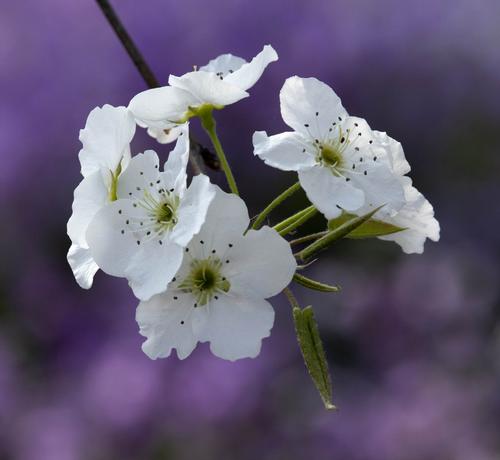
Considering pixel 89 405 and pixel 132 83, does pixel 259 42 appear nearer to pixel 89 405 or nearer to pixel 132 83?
pixel 132 83

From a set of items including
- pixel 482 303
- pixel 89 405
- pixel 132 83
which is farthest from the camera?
pixel 132 83

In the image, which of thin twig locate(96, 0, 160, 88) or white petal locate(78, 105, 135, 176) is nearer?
white petal locate(78, 105, 135, 176)

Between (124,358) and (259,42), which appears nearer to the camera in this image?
(124,358)

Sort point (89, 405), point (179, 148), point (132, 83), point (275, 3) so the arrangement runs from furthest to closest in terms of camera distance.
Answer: point (275, 3) → point (132, 83) → point (89, 405) → point (179, 148)

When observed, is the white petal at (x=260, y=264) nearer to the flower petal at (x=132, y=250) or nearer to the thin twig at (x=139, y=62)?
the flower petal at (x=132, y=250)

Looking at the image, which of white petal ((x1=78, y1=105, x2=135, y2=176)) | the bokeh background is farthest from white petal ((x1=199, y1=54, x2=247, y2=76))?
the bokeh background

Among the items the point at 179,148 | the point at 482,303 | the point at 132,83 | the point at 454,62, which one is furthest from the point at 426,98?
the point at 179,148

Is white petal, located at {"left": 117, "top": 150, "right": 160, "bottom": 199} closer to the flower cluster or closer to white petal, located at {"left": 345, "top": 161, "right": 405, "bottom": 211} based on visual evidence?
the flower cluster

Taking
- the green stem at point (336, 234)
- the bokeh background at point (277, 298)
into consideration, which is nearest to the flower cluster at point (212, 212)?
the green stem at point (336, 234)
